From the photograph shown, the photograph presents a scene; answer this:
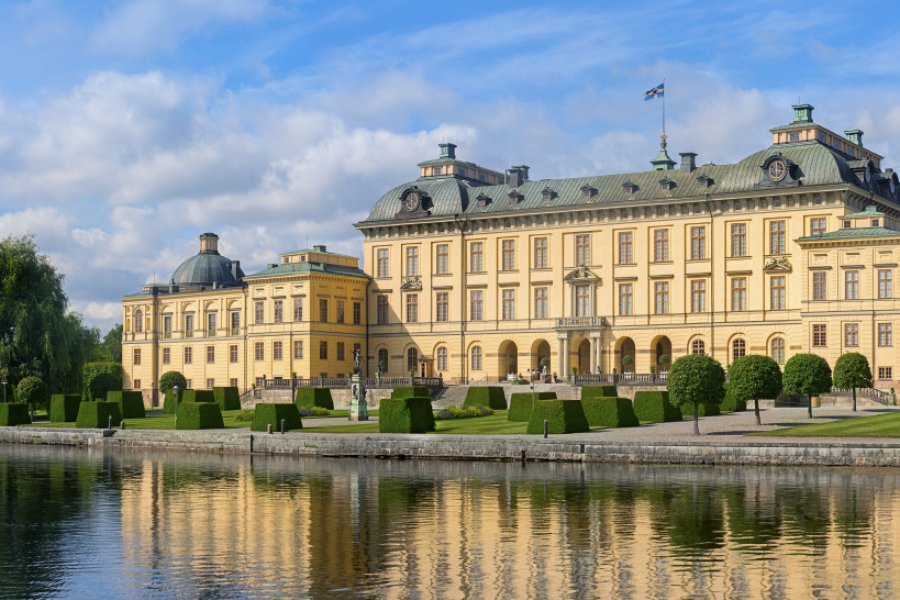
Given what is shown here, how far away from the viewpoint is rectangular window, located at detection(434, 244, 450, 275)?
81625 mm

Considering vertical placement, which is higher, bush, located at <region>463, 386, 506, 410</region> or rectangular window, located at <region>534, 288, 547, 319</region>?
rectangular window, located at <region>534, 288, 547, 319</region>

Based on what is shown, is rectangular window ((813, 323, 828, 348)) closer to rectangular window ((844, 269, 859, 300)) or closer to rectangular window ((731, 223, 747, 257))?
rectangular window ((844, 269, 859, 300))

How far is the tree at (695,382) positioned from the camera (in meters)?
46.0

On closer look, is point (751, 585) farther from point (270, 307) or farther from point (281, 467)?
point (270, 307)

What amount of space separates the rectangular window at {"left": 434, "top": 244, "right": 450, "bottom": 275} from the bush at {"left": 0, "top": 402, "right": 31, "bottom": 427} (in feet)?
95.1

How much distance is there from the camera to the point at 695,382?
151 ft

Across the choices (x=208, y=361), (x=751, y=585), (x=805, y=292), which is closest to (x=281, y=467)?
(x=751, y=585)

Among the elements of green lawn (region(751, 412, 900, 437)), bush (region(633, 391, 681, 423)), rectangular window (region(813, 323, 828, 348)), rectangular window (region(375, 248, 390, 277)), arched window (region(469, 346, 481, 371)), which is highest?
rectangular window (region(375, 248, 390, 277))

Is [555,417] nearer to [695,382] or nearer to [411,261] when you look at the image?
[695,382]

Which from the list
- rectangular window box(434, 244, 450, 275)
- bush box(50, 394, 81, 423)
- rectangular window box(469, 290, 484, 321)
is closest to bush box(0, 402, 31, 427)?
bush box(50, 394, 81, 423)

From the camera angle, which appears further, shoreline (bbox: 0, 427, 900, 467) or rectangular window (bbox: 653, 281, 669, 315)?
rectangular window (bbox: 653, 281, 669, 315)

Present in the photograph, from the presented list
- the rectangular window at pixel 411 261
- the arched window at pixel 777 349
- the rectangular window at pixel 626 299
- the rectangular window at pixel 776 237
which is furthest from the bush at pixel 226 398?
the rectangular window at pixel 776 237

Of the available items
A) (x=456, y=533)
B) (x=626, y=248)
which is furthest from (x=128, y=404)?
(x=456, y=533)

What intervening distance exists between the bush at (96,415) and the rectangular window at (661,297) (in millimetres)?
31196
